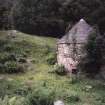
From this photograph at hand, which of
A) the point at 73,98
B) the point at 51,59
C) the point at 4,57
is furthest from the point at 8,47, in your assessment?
the point at 73,98

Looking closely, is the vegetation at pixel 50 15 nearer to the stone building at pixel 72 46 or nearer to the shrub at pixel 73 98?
the stone building at pixel 72 46

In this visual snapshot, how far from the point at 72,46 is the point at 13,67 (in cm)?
323

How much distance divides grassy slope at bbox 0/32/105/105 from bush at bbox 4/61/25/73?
0.36 meters

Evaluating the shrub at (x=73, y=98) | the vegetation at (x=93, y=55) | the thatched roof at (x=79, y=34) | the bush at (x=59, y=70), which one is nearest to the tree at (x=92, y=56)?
the vegetation at (x=93, y=55)

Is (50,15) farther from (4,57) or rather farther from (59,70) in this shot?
(59,70)

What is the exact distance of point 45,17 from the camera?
27281mm

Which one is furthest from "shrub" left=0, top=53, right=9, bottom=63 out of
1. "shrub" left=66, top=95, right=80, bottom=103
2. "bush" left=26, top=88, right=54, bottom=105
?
"bush" left=26, top=88, right=54, bottom=105

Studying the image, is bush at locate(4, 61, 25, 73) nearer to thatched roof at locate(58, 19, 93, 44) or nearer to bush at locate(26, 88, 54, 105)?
thatched roof at locate(58, 19, 93, 44)

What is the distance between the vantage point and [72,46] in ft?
69.7

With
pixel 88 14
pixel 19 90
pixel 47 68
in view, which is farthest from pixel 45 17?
pixel 19 90

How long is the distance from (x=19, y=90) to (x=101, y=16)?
31.5ft

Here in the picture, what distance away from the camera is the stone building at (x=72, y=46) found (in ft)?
68.3

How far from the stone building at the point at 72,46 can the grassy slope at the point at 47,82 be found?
77 cm

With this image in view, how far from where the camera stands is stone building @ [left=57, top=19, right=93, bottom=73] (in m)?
20.8
